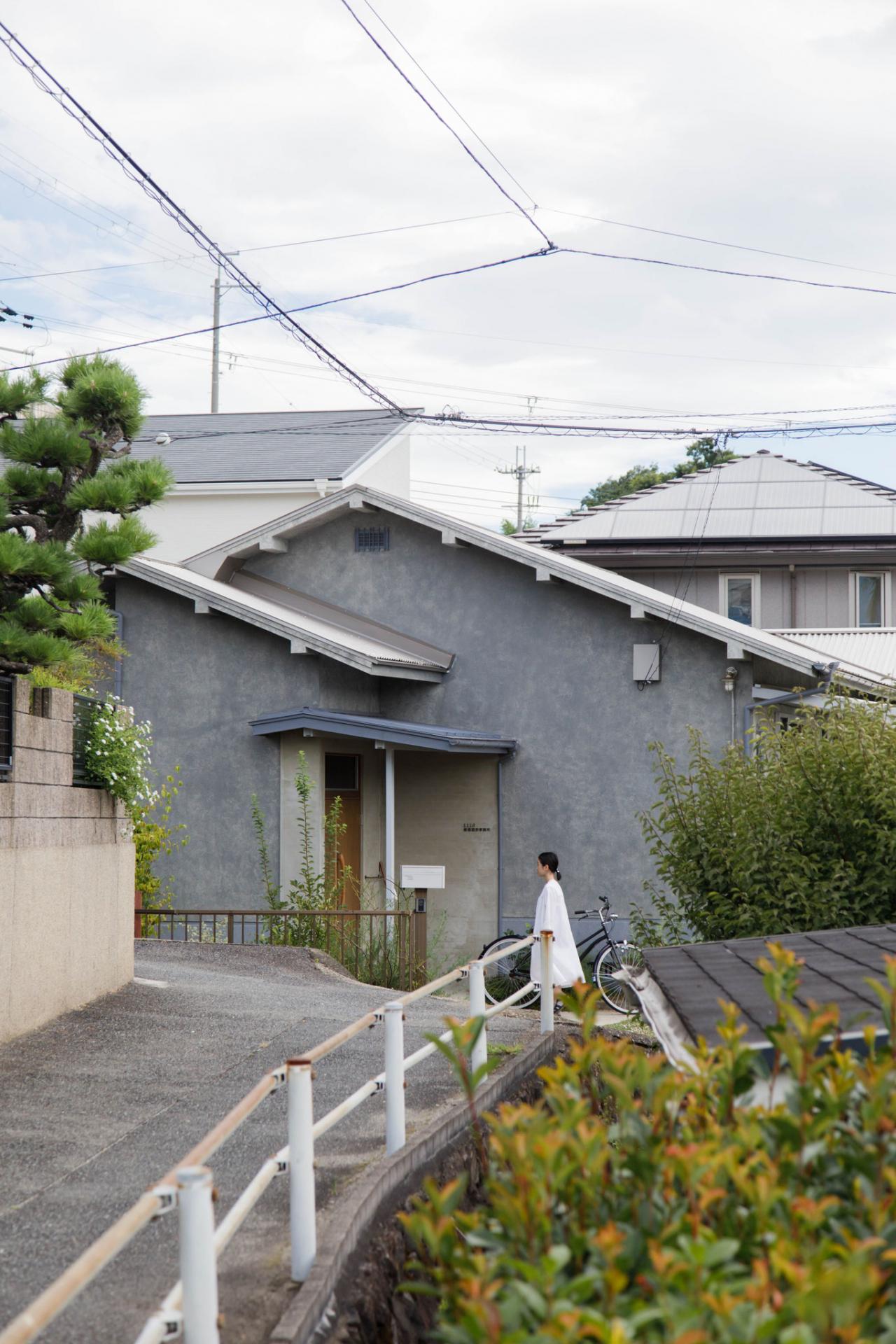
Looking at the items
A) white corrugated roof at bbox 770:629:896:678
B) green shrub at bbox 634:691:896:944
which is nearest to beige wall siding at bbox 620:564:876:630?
white corrugated roof at bbox 770:629:896:678

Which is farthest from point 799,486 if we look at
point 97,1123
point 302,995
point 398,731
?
point 97,1123

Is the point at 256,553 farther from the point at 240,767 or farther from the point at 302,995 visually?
the point at 302,995

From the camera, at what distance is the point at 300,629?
16266mm

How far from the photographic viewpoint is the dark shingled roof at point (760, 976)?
446 centimetres

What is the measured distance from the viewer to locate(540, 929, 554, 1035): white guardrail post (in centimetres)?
975

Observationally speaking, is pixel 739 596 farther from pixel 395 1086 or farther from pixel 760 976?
pixel 760 976

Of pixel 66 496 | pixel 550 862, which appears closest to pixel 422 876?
pixel 550 862

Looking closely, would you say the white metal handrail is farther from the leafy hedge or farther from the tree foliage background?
the tree foliage background

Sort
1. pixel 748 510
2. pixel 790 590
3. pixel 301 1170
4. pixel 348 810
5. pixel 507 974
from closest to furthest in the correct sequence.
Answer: pixel 301 1170 → pixel 507 974 → pixel 348 810 → pixel 790 590 → pixel 748 510

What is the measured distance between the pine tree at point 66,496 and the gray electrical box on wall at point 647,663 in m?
8.26

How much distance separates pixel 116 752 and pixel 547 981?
13.8 feet

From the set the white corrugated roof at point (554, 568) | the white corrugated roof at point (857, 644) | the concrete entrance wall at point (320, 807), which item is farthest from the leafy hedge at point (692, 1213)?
the white corrugated roof at point (857, 644)

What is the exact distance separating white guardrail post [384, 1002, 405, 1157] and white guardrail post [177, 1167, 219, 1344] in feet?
9.61

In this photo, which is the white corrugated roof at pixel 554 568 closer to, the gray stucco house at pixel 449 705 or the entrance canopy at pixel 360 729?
the gray stucco house at pixel 449 705
